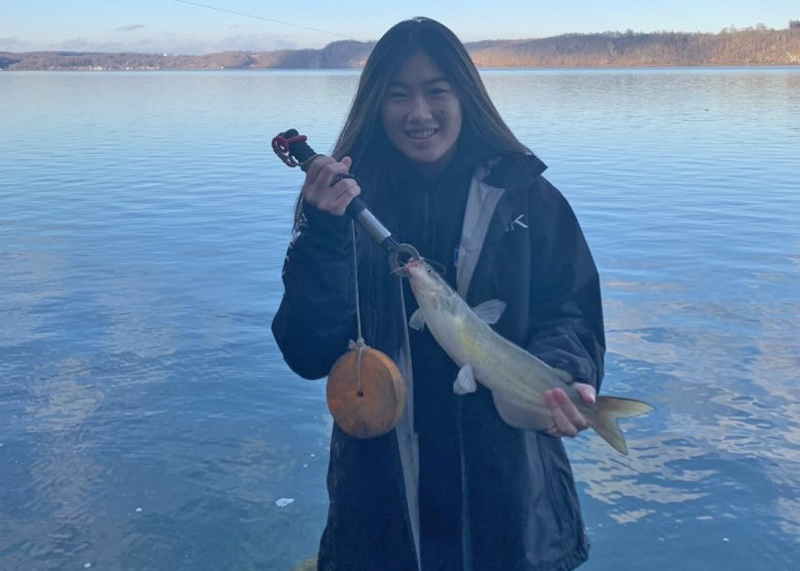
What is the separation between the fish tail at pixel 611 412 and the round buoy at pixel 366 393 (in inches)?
24.6

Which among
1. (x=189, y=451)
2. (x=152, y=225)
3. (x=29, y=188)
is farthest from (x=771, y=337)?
(x=29, y=188)

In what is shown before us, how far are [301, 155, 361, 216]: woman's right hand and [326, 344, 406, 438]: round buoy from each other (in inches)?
18.9

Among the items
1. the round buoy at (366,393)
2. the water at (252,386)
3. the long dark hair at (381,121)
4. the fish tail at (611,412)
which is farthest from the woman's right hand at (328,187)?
the water at (252,386)

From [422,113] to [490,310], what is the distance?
734 mm

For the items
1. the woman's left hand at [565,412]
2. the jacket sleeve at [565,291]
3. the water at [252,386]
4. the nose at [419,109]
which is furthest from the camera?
the water at [252,386]

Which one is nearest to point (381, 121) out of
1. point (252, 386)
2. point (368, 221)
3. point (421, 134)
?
point (421, 134)

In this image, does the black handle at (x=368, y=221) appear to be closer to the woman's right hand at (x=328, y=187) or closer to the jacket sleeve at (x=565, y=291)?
the woman's right hand at (x=328, y=187)

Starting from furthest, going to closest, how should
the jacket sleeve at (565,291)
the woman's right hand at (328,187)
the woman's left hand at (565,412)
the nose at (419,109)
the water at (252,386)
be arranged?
the water at (252,386), the nose at (419,109), the jacket sleeve at (565,291), the woman's left hand at (565,412), the woman's right hand at (328,187)

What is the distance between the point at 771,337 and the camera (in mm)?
9008

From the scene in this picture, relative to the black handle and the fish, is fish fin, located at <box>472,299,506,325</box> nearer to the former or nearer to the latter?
the fish

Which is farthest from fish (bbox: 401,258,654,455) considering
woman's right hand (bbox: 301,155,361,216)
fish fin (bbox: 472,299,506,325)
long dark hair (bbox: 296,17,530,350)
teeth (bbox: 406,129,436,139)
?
teeth (bbox: 406,129,436,139)

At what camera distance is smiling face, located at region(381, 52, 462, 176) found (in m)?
3.14

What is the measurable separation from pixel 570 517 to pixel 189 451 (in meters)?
4.24

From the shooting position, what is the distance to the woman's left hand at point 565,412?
2867mm
